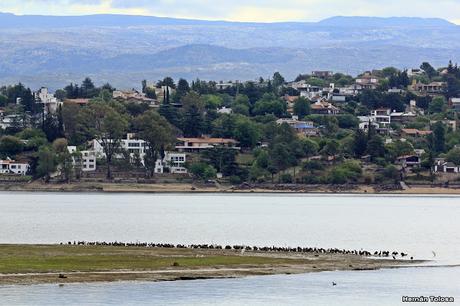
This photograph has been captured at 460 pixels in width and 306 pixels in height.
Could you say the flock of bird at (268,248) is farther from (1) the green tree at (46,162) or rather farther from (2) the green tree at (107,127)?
(2) the green tree at (107,127)

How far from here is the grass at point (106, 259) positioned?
72.9 m

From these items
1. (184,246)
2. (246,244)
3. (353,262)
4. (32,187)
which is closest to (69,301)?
(353,262)

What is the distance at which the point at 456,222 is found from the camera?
136875mm

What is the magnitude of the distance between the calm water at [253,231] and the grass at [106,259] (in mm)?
4736

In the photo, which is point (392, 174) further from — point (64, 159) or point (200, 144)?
point (64, 159)

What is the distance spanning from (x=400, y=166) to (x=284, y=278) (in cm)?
11671

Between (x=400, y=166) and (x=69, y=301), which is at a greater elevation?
(x=69, y=301)

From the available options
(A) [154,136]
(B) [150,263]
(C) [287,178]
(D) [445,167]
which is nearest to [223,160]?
(C) [287,178]

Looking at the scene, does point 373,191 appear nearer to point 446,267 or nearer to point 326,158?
point 326,158

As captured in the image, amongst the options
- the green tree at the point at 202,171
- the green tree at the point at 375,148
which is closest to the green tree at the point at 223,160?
the green tree at the point at 202,171

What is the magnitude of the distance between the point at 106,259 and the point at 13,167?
112 m

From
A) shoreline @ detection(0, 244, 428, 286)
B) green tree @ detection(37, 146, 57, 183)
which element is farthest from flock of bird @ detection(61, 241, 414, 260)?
green tree @ detection(37, 146, 57, 183)

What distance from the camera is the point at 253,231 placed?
115688 millimetres

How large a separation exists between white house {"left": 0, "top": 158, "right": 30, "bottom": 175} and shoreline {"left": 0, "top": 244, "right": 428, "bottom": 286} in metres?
99.8
